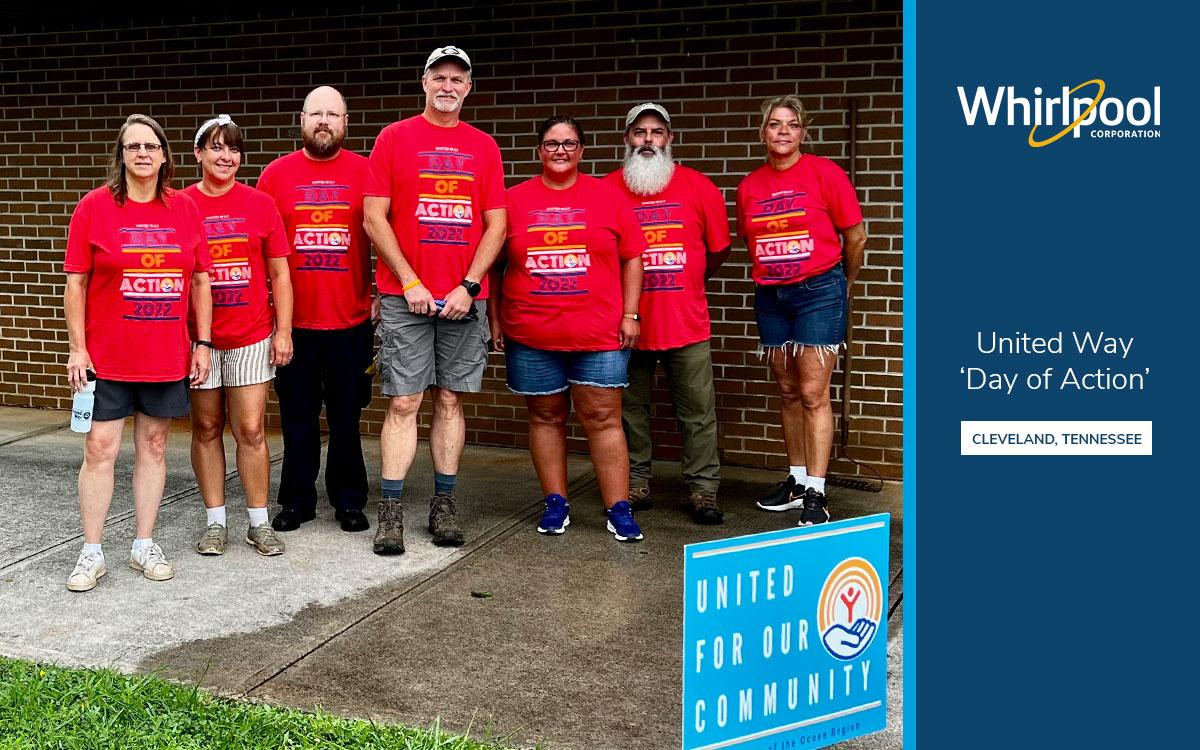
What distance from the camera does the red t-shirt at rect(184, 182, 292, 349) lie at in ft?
17.4

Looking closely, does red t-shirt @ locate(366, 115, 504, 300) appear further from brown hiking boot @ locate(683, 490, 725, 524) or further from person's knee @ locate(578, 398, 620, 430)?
brown hiking boot @ locate(683, 490, 725, 524)

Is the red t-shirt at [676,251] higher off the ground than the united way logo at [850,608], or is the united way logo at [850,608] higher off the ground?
the red t-shirt at [676,251]

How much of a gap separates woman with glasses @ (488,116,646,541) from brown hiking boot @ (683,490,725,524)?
0.44 metres

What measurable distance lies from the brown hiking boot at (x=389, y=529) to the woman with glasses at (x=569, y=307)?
25.9 inches

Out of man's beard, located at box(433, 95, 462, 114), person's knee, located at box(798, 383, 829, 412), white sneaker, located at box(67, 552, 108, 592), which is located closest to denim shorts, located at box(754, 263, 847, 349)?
person's knee, located at box(798, 383, 829, 412)

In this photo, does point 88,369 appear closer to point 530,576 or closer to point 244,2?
point 530,576

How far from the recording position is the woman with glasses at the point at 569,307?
5.52 metres

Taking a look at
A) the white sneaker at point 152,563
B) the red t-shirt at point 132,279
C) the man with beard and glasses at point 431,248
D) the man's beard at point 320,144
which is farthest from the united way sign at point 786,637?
the man's beard at point 320,144

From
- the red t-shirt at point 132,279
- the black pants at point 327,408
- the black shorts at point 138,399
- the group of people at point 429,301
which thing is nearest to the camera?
the red t-shirt at point 132,279

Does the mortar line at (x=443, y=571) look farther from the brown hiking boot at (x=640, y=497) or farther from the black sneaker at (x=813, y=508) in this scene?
the black sneaker at (x=813, y=508)

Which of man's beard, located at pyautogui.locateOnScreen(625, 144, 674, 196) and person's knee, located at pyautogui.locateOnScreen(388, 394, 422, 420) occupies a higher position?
man's beard, located at pyautogui.locateOnScreen(625, 144, 674, 196)

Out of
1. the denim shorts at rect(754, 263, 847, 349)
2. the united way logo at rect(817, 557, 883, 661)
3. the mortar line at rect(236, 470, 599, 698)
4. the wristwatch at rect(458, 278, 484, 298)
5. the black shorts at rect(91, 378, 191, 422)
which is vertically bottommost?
the mortar line at rect(236, 470, 599, 698)
